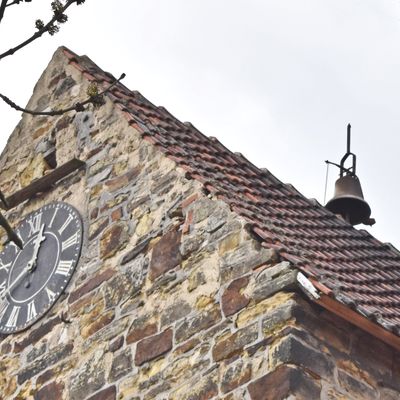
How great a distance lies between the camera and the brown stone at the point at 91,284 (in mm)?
9078

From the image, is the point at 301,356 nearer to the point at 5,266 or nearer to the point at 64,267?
the point at 64,267

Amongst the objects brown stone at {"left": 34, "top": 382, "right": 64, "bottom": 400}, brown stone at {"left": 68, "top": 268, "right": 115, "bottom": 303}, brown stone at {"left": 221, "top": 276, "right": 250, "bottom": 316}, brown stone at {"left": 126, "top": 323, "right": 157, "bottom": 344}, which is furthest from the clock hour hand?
brown stone at {"left": 221, "top": 276, "right": 250, "bottom": 316}

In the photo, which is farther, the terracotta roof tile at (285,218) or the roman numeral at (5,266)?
the roman numeral at (5,266)

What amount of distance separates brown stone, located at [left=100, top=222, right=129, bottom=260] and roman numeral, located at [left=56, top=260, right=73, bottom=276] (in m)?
0.29

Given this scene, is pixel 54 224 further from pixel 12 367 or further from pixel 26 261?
pixel 12 367

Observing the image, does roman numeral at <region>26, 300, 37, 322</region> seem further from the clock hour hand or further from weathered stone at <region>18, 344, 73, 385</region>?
weathered stone at <region>18, 344, 73, 385</region>

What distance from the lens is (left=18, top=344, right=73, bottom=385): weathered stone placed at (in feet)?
29.2

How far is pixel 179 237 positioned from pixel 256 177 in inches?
67.6

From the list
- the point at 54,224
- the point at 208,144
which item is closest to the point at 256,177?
the point at 208,144

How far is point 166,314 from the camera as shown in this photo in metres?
8.42

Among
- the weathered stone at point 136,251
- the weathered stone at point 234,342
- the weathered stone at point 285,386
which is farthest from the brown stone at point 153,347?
the weathered stone at point 285,386

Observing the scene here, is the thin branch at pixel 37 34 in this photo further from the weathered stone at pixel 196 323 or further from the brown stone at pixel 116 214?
the brown stone at pixel 116 214

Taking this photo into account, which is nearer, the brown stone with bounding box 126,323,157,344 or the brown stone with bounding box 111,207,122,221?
the brown stone with bounding box 126,323,157,344

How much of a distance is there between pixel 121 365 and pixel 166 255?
775 mm
